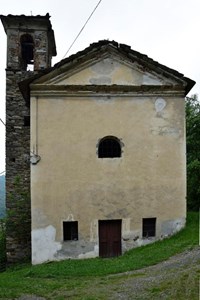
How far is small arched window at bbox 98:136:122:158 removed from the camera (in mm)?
13155

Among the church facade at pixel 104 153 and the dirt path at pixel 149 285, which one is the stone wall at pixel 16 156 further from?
the dirt path at pixel 149 285

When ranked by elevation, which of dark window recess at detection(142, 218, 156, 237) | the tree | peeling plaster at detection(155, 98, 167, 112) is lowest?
dark window recess at detection(142, 218, 156, 237)

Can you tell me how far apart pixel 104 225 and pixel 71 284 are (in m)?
4.19

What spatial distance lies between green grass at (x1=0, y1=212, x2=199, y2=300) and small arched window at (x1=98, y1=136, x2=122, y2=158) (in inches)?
119

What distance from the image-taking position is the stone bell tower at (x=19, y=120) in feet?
51.4

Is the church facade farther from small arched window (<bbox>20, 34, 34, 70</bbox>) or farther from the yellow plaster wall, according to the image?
small arched window (<bbox>20, 34, 34, 70</bbox>)

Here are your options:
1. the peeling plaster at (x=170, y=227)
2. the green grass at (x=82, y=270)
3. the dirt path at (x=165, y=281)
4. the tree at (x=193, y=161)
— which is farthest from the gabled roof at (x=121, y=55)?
the tree at (x=193, y=161)

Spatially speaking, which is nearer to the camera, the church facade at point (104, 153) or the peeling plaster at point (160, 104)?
the church facade at point (104, 153)

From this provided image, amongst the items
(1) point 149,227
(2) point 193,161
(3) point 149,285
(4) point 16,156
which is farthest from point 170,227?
(2) point 193,161

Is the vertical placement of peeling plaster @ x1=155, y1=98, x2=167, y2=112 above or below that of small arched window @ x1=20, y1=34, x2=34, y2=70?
below

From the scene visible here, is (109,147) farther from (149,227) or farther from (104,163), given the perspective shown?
(149,227)

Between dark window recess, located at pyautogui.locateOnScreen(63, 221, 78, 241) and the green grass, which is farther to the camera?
dark window recess, located at pyautogui.locateOnScreen(63, 221, 78, 241)

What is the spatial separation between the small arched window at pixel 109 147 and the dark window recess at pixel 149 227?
2233 mm

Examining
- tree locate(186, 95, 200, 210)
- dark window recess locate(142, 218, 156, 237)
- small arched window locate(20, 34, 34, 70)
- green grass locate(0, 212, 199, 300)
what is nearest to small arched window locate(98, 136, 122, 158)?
dark window recess locate(142, 218, 156, 237)
